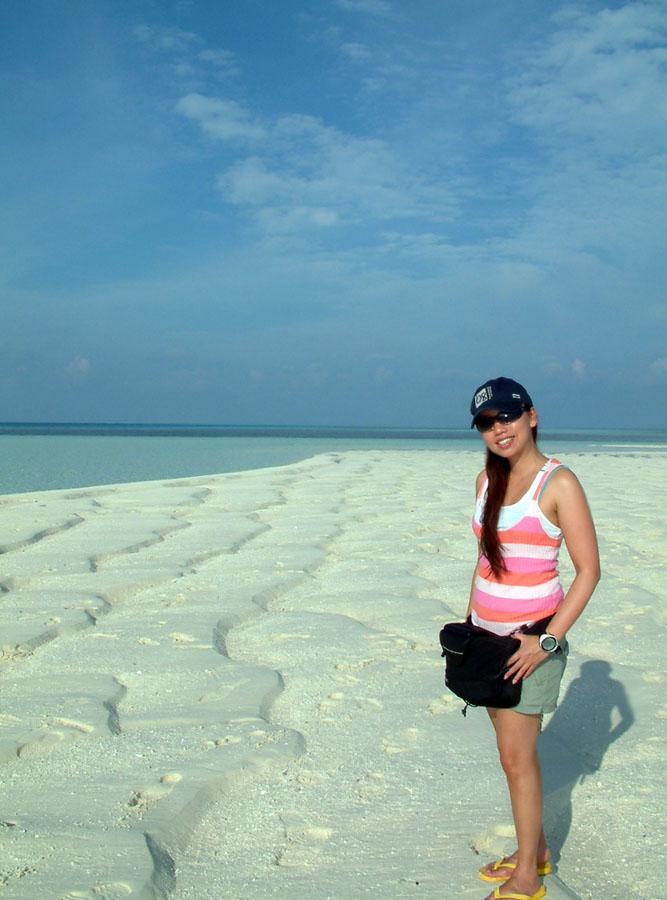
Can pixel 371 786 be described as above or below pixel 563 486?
below

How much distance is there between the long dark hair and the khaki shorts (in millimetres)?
188

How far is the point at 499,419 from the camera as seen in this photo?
5.24ft

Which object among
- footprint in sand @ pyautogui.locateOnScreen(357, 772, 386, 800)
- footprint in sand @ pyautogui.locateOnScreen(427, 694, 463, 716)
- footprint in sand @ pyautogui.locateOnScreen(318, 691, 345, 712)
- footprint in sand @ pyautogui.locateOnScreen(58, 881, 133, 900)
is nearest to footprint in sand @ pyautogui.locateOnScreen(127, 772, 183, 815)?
footprint in sand @ pyautogui.locateOnScreen(58, 881, 133, 900)

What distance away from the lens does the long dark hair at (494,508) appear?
1.58 metres

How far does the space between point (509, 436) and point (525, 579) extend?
26 centimetres

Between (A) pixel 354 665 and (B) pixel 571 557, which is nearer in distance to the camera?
(B) pixel 571 557

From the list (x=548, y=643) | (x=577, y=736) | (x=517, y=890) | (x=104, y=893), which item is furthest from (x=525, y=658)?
(x=577, y=736)

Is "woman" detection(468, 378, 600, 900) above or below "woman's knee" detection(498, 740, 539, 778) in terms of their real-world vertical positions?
above

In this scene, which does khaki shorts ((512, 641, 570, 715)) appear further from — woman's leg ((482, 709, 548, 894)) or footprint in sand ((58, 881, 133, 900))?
footprint in sand ((58, 881, 133, 900))

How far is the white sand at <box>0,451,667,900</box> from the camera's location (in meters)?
1.60

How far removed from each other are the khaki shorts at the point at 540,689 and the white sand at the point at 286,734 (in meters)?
0.35

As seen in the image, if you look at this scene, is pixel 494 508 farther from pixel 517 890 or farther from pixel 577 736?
pixel 577 736

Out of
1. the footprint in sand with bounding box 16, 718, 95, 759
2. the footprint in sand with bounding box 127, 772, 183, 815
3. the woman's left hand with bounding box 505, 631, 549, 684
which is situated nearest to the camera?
the woman's left hand with bounding box 505, 631, 549, 684

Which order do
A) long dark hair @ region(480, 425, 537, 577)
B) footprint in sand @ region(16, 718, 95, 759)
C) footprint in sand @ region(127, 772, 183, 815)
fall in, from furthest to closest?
footprint in sand @ region(16, 718, 95, 759) < footprint in sand @ region(127, 772, 183, 815) < long dark hair @ region(480, 425, 537, 577)
